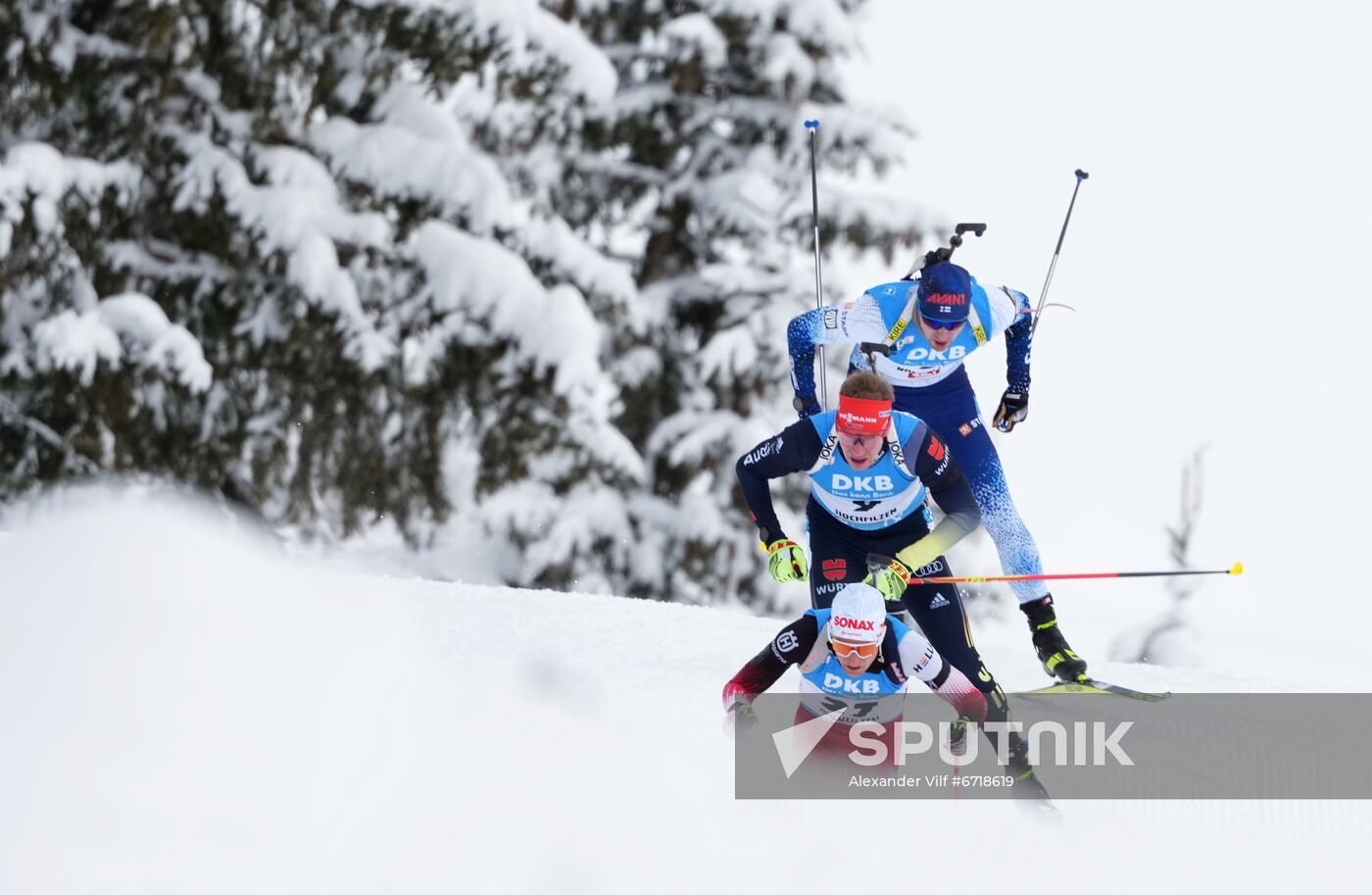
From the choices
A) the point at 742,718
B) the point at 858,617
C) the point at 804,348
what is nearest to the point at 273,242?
the point at 804,348

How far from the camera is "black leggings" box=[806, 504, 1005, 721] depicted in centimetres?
563

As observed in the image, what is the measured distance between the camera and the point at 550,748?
545cm

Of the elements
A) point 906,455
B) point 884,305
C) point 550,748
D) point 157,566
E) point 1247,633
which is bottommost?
point 1247,633

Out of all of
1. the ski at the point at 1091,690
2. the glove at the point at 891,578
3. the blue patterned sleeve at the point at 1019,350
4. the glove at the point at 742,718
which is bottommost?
the ski at the point at 1091,690

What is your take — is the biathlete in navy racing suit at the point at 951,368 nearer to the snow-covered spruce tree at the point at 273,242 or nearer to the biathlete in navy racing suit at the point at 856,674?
the biathlete in navy racing suit at the point at 856,674

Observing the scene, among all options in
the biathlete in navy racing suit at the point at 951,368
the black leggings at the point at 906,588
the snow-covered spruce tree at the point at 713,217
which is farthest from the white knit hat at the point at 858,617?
the snow-covered spruce tree at the point at 713,217

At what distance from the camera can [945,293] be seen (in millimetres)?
5871

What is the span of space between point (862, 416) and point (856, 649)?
0.87 m

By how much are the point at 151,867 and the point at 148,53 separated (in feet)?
26.4

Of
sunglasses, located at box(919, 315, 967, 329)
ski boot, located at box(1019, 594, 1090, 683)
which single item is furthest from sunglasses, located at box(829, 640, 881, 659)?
sunglasses, located at box(919, 315, 967, 329)

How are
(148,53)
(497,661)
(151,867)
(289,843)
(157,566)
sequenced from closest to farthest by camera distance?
1. (151,867)
2. (289,843)
3. (157,566)
4. (497,661)
5. (148,53)

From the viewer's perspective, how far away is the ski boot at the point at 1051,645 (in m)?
6.25

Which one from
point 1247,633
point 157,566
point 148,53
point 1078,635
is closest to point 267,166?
point 148,53

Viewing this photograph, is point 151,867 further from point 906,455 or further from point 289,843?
point 906,455
